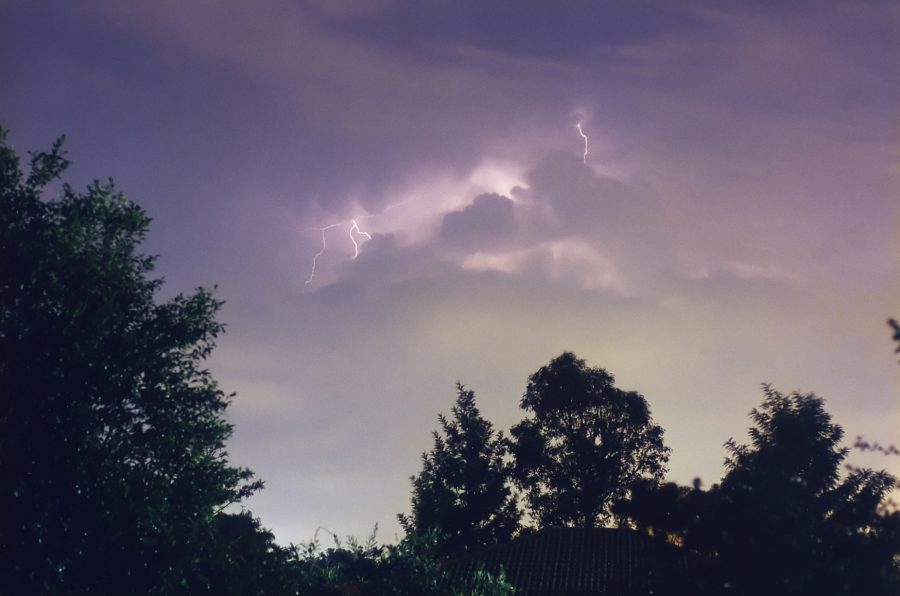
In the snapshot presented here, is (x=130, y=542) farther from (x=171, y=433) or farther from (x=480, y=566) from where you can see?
(x=480, y=566)

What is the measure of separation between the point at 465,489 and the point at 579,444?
Result: 528 inches

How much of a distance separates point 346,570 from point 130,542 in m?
6.52

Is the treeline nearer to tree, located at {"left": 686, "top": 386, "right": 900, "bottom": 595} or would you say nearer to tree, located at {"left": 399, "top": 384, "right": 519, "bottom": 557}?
tree, located at {"left": 686, "top": 386, "right": 900, "bottom": 595}

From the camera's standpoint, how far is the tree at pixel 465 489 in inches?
2434

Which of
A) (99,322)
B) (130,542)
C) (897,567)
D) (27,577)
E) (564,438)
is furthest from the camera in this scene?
(564,438)

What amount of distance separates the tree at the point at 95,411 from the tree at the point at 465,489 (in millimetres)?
41847

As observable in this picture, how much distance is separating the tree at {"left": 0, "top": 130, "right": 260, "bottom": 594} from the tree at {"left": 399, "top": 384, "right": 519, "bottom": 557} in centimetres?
4185

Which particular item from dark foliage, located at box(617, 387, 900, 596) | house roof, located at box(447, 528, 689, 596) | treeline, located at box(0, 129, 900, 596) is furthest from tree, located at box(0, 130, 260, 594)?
house roof, located at box(447, 528, 689, 596)

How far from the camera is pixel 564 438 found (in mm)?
57500

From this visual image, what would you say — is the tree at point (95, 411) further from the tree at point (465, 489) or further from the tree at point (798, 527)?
the tree at point (465, 489)

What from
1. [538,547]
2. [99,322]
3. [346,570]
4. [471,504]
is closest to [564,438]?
[471,504]

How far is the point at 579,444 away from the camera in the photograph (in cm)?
5662

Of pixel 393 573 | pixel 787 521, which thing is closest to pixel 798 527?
pixel 787 521

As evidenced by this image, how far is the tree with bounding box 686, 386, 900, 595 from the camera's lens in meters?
11.5
